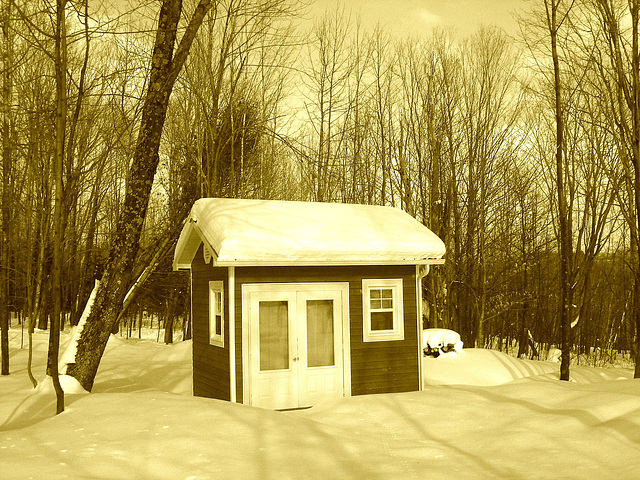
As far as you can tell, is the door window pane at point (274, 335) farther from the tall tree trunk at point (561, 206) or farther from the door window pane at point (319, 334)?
the tall tree trunk at point (561, 206)

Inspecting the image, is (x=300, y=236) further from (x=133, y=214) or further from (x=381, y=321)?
(x=133, y=214)

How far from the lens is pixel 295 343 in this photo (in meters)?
10.9

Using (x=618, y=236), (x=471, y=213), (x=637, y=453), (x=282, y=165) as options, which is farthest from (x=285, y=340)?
(x=618, y=236)

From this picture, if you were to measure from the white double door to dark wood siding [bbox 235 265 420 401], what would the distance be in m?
0.18

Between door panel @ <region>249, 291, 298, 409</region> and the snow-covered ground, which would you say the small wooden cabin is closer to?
door panel @ <region>249, 291, 298, 409</region>

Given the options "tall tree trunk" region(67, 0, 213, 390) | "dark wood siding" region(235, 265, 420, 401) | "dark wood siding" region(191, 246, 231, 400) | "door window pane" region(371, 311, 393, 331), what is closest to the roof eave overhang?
"dark wood siding" region(235, 265, 420, 401)

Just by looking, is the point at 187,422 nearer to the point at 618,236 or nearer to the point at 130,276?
the point at 130,276

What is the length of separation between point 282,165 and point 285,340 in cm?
2288

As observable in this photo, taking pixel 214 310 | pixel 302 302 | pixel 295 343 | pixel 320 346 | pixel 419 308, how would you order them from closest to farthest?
pixel 295 343
pixel 302 302
pixel 320 346
pixel 214 310
pixel 419 308

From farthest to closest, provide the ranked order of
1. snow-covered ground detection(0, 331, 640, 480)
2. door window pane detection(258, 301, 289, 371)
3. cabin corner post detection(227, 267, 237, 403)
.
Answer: door window pane detection(258, 301, 289, 371)
cabin corner post detection(227, 267, 237, 403)
snow-covered ground detection(0, 331, 640, 480)

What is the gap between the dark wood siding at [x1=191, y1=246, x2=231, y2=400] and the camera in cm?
1073

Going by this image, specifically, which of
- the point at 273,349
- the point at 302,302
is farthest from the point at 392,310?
the point at 273,349

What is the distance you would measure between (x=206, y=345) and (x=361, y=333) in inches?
124

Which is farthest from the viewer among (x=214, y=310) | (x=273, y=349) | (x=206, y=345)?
(x=206, y=345)
